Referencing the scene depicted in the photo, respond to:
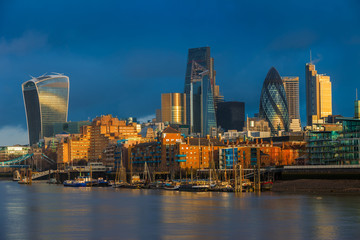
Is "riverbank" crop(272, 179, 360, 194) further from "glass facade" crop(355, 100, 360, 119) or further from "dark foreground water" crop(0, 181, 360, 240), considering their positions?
"glass facade" crop(355, 100, 360, 119)

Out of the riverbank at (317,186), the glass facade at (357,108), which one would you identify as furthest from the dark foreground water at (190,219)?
the glass facade at (357,108)

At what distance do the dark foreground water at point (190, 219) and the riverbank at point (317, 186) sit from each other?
15330 mm

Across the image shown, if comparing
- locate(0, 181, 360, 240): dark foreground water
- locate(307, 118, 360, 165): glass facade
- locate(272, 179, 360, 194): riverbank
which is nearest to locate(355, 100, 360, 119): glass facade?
locate(307, 118, 360, 165): glass facade

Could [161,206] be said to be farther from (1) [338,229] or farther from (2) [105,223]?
(1) [338,229]

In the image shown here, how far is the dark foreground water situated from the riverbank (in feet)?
50.3

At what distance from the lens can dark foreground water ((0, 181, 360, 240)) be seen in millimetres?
66312

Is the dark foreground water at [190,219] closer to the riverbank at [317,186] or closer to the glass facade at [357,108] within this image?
the riverbank at [317,186]

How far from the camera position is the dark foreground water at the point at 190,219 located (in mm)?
66312

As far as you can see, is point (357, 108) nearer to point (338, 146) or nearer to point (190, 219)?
point (338, 146)

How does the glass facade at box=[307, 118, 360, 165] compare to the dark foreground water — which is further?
the glass facade at box=[307, 118, 360, 165]

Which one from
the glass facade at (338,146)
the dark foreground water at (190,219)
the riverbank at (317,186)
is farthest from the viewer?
the glass facade at (338,146)

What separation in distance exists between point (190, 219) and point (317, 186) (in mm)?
58311

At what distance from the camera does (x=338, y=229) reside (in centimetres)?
6862

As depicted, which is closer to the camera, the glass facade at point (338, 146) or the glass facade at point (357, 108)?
the glass facade at point (338, 146)
